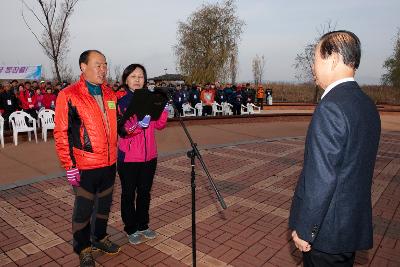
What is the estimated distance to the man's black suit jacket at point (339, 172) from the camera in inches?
64.0

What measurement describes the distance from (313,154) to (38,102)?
487 inches

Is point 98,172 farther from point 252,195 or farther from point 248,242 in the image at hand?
point 252,195

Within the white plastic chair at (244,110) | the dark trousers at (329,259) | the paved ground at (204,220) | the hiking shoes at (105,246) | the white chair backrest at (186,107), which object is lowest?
the paved ground at (204,220)

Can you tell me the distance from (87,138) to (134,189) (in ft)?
2.97

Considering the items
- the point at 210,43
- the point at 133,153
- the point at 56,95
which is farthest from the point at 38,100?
the point at 210,43

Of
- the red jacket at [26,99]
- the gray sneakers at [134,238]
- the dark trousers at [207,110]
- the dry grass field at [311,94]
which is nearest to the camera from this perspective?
the gray sneakers at [134,238]

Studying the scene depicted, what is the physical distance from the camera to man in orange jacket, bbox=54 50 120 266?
2.97 metres

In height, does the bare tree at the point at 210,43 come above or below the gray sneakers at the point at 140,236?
above

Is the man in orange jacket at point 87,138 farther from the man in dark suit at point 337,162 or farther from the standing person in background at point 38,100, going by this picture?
the standing person in background at point 38,100

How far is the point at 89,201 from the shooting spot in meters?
3.18

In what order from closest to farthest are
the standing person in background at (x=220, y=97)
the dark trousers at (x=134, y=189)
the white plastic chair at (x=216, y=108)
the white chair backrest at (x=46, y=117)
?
the dark trousers at (x=134, y=189) → the white chair backrest at (x=46, y=117) → the white plastic chair at (x=216, y=108) → the standing person in background at (x=220, y=97)

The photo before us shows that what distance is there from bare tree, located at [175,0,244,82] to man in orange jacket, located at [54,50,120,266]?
30.4 m

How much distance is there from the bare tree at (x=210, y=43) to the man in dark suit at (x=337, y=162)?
104ft

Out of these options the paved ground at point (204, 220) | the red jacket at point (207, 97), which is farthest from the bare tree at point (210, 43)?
the paved ground at point (204, 220)
